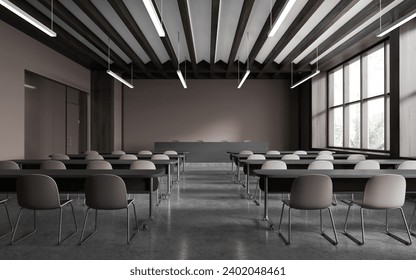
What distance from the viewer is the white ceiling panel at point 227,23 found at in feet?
22.6

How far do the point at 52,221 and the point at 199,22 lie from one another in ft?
18.8

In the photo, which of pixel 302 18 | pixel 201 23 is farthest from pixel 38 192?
pixel 201 23

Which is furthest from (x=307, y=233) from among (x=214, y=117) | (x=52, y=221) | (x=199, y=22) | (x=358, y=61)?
(x=214, y=117)

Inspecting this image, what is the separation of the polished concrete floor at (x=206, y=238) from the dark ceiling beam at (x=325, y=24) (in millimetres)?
3423

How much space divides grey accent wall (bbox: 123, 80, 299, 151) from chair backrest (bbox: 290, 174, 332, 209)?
9.50 metres

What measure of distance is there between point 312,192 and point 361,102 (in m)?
6.10

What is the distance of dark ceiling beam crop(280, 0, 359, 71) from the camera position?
5.67 meters

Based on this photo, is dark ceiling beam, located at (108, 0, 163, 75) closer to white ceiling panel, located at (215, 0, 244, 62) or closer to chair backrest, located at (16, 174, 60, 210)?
white ceiling panel, located at (215, 0, 244, 62)

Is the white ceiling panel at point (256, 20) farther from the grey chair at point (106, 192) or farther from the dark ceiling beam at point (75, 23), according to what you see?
the grey chair at point (106, 192)

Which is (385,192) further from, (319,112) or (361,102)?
(319,112)

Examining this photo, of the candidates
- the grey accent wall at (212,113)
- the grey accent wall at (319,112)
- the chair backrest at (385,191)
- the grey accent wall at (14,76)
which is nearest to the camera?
the chair backrest at (385,191)

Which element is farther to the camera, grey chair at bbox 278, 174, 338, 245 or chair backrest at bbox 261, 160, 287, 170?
chair backrest at bbox 261, 160, 287, 170

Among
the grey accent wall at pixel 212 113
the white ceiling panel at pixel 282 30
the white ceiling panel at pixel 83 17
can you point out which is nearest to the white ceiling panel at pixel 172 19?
the white ceiling panel at pixel 83 17

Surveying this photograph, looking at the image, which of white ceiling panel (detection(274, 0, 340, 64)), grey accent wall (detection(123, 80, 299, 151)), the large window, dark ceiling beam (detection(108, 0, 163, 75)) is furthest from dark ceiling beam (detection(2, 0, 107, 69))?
the large window
